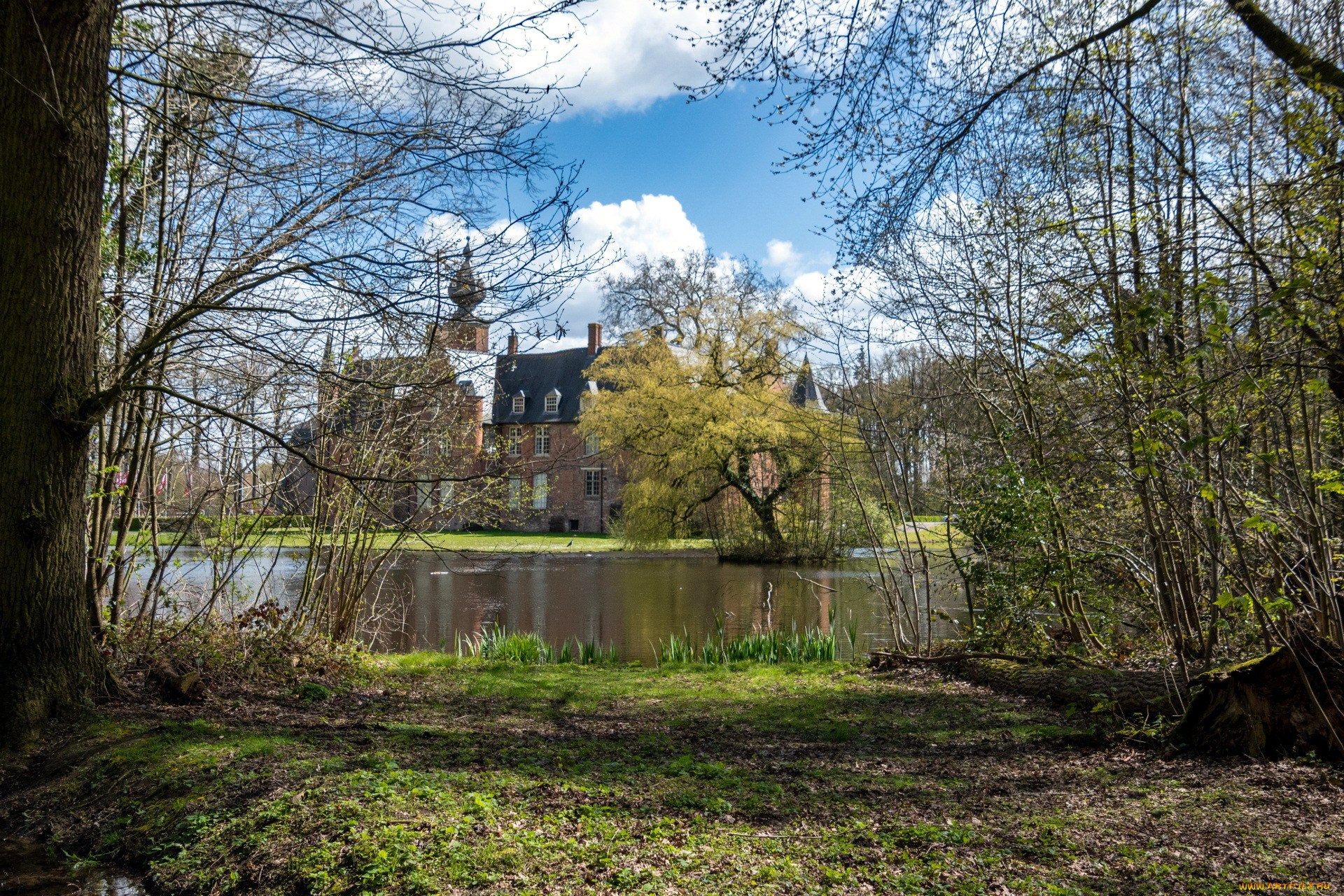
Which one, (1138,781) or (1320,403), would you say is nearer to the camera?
(1138,781)

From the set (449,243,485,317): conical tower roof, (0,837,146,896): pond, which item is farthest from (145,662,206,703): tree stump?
(449,243,485,317): conical tower roof

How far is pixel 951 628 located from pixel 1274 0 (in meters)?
8.63

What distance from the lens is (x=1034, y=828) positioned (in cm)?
307

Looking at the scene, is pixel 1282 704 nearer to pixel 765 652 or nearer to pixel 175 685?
pixel 765 652

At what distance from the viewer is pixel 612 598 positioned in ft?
55.6

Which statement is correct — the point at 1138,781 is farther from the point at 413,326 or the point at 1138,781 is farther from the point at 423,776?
the point at 413,326

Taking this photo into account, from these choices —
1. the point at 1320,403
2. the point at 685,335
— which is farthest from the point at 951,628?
the point at 685,335

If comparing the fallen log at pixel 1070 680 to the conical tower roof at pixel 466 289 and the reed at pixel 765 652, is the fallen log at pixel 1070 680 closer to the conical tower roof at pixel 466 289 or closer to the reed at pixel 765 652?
the reed at pixel 765 652

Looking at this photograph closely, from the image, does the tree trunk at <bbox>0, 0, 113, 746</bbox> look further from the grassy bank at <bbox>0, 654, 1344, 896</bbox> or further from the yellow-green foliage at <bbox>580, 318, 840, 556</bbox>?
the yellow-green foliage at <bbox>580, 318, 840, 556</bbox>

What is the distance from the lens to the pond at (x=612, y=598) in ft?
35.9

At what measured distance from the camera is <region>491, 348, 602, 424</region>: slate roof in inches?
1623

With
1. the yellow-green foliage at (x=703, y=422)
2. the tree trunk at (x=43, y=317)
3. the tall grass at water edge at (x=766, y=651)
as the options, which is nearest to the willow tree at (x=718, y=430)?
the yellow-green foliage at (x=703, y=422)

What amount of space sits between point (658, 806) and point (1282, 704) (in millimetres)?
2912

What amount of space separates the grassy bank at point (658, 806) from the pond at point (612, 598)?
2646mm
